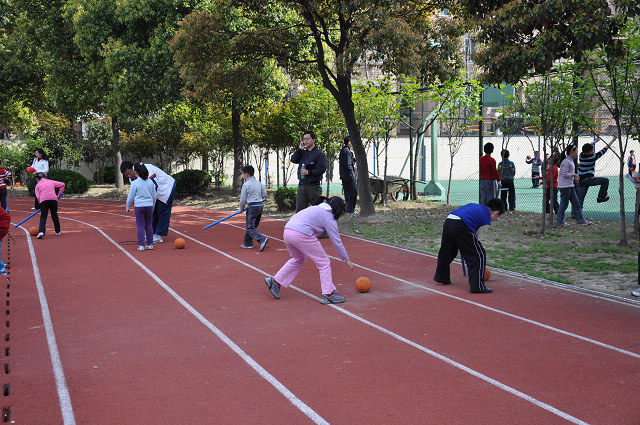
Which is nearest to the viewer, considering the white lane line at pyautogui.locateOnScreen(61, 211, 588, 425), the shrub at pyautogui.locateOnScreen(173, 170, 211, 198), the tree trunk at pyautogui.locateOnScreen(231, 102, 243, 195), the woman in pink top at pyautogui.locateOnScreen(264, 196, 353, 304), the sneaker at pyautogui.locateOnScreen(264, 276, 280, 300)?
the white lane line at pyautogui.locateOnScreen(61, 211, 588, 425)

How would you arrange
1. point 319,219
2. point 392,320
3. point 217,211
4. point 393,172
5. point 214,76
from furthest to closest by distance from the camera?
point 393,172
point 217,211
point 214,76
point 319,219
point 392,320

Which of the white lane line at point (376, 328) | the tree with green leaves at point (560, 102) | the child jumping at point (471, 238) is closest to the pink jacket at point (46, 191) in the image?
the white lane line at point (376, 328)

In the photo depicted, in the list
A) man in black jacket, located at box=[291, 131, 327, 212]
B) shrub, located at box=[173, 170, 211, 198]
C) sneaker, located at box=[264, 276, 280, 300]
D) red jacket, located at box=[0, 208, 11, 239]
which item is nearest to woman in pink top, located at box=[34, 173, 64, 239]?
man in black jacket, located at box=[291, 131, 327, 212]

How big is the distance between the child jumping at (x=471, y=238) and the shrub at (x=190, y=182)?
1596 cm

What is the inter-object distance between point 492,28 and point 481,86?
5899 millimetres

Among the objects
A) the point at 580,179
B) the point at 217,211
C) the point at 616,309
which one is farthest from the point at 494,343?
the point at 217,211

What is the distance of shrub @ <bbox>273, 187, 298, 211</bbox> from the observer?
717 inches

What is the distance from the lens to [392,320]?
7.08 meters

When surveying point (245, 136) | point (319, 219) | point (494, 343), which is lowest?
point (494, 343)

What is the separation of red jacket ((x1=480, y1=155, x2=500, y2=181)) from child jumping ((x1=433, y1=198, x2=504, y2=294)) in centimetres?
697

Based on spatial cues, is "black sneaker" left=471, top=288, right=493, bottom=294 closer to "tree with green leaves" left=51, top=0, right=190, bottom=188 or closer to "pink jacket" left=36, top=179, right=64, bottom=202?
"pink jacket" left=36, top=179, right=64, bottom=202

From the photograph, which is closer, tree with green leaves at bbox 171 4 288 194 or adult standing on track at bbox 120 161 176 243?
adult standing on track at bbox 120 161 176 243

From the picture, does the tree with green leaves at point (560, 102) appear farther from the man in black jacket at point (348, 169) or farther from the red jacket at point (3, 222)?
the red jacket at point (3, 222)

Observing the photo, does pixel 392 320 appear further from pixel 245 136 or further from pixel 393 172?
pixel 393 172
